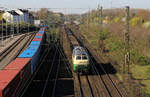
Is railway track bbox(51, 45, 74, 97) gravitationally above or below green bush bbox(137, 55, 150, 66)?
below

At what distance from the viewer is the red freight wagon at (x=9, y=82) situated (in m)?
12.1

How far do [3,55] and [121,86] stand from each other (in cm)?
2079

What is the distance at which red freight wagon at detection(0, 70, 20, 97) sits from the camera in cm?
1210

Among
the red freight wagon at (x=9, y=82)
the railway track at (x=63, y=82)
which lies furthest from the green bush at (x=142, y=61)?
the red freight wagon at (x=9, y=82)

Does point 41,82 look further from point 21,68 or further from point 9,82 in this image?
point 9,82

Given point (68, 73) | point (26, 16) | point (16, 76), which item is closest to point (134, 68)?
point (68, 73)

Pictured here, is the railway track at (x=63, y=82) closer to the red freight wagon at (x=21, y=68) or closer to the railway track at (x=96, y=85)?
the railway track at (x=96, y=85)

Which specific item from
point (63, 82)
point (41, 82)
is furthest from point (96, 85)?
point (41, 82)

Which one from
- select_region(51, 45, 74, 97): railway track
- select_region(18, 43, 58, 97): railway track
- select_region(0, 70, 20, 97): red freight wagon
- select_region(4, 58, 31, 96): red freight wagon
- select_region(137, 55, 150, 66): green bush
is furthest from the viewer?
select_region(137, 55, 150, 66): green bush

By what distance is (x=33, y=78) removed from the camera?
21828mm

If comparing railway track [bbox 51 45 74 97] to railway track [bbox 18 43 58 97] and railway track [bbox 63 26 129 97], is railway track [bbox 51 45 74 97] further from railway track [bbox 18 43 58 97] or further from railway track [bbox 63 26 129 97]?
railway track [bbox 63 26 129 97]

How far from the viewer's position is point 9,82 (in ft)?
42.9

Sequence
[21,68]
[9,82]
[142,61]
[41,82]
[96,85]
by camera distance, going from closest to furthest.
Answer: [9,82] < [21,68] < [96,85] < [41,82] < [142,61]

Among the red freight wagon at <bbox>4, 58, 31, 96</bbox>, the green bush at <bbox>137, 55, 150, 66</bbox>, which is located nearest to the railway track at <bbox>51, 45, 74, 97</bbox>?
the red freight wagon at <bbox>4, 58, 31, 96</bbox>
